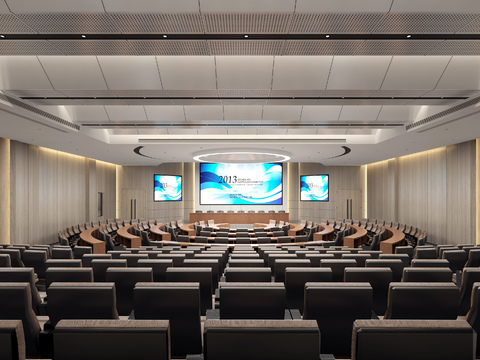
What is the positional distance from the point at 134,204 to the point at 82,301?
22.5m

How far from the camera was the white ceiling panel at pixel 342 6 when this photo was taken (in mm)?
4109

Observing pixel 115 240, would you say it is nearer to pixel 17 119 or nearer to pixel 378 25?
pixel 17 119

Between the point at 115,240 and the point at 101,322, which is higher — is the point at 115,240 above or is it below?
below

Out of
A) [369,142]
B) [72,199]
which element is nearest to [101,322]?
[369,142]

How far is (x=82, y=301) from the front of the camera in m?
2.52

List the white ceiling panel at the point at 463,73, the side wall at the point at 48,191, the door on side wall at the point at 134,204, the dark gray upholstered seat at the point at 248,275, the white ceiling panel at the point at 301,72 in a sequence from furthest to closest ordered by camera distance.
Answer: the door on side wall at the point at 134,204
the side wall at the point at 48,191
the white ceiling panel at the point at 301,72
the white ceiling panel at the point at 463,73
the dark gray upholstered seat at the point at 248,275

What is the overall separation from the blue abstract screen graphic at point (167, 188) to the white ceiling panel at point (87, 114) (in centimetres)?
1413

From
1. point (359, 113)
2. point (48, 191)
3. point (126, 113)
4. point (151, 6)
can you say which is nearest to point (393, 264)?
point (151, 6)

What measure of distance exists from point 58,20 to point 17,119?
5807mm

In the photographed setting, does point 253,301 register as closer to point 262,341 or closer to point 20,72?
point 262,341

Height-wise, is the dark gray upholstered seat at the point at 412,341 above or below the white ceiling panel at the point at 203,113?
below

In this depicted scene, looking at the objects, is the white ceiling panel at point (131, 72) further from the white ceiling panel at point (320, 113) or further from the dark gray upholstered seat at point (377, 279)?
the dark gray upholstered seat at point (377, 279)

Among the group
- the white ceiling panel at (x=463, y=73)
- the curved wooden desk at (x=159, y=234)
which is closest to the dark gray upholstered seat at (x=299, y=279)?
the white ceiling panel at (x=463, y=73)

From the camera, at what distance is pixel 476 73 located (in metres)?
6.69
